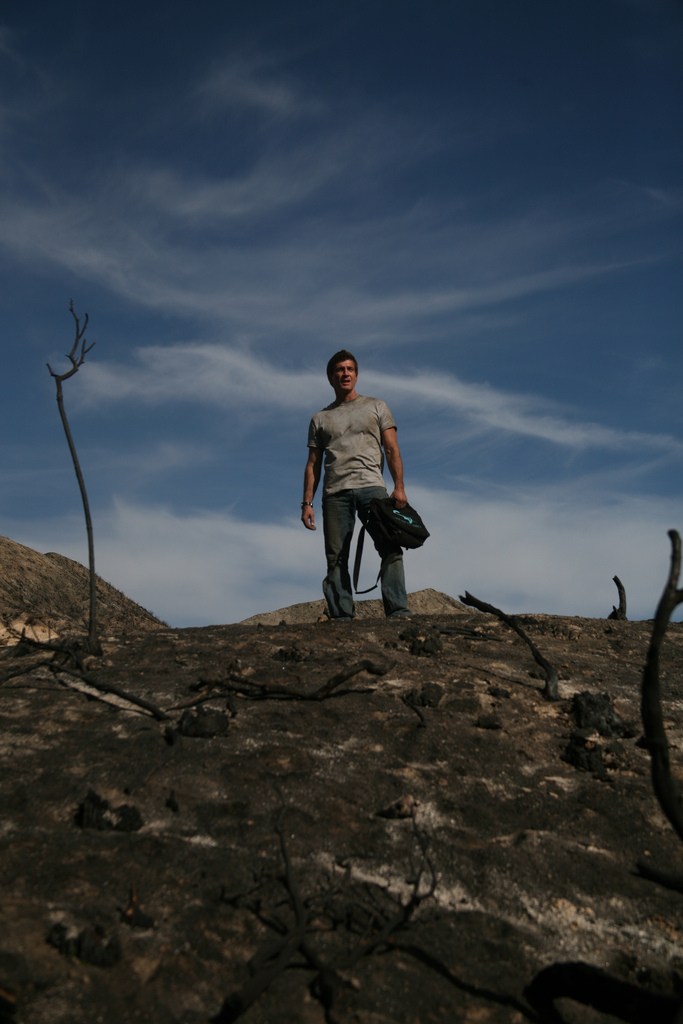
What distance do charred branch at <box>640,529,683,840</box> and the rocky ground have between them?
67 cm

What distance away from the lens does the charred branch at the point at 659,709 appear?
69.0 inches

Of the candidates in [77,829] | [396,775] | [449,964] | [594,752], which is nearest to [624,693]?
[594,752]

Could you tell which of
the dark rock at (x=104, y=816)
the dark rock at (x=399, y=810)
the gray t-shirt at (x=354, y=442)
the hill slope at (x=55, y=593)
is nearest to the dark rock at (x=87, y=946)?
the dark rock at (x=104, y=816)

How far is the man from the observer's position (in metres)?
5.86

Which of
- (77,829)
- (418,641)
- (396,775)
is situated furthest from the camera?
(418,641)

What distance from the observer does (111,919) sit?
214cm

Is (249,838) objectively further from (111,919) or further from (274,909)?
(111,919)

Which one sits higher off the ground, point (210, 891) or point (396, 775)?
point (396, 775)

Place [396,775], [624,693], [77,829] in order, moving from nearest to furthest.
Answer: [77,829], [396,775], [624,693]

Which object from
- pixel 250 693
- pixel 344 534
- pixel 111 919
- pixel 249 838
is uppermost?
pixel 344 534

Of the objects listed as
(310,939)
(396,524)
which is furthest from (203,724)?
(396,524)

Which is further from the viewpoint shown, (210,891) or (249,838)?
(249,838)

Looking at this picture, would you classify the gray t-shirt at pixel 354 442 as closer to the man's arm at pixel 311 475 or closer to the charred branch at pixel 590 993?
the man's arm at pixel 311 475

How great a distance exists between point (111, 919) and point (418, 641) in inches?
118
